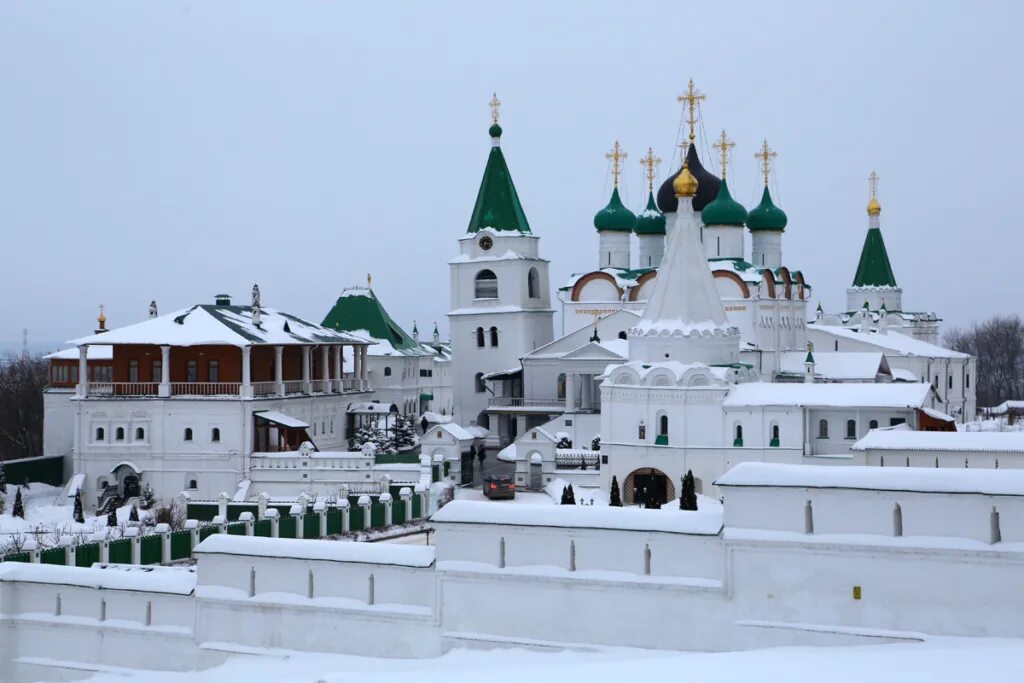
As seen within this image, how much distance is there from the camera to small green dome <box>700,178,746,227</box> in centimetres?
3928

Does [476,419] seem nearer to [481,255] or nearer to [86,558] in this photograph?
[481,255]

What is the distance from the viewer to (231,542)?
16672 mm

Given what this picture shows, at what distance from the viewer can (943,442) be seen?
25.3 m

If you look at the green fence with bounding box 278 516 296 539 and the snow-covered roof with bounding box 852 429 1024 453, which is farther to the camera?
the snow-covered roof with bounding box 852 429 1024 453

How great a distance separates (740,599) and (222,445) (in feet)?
64.2

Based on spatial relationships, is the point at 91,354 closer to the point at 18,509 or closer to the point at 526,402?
the point at 18,509

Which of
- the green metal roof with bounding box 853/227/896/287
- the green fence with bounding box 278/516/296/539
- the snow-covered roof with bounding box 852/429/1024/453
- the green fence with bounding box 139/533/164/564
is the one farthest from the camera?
the green metal roof with bounding box 853/227/896/287

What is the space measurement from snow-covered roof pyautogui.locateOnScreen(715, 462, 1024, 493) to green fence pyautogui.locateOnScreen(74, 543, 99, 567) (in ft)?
35.1

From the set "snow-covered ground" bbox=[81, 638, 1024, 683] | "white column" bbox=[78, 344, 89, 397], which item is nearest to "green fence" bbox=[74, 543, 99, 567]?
"snow-covered ground" bbox=[81, 638, 1024, 683]

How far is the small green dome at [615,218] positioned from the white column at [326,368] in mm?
10107

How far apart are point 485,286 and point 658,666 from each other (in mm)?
28562

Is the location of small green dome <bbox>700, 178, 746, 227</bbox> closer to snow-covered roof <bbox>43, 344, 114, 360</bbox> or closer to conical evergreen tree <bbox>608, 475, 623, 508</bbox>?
conical evergreen tree <bbox>608, 475, 623, 508</bbox>

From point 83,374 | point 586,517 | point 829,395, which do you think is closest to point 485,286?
point 83,374

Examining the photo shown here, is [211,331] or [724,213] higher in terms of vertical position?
[724,213]
